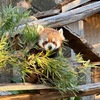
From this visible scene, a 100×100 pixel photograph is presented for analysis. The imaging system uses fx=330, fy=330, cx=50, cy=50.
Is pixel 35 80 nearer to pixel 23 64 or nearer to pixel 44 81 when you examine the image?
pixel 44 81

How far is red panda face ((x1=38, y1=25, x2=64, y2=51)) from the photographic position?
7.75ft

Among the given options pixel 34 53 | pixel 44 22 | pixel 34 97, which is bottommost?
pixel 34 97

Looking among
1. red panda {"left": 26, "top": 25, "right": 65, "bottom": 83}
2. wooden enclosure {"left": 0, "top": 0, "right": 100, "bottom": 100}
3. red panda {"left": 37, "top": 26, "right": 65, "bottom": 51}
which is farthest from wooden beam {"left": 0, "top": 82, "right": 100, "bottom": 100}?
red panda {"left": 37, "top": 26, "right": 65, "bottom": 51}

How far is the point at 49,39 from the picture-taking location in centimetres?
240

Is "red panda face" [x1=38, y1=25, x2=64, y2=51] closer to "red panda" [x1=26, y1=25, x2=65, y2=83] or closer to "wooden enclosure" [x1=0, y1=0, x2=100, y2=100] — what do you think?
"red panda" [x1=26, y1=25, x2=65, y2=83]

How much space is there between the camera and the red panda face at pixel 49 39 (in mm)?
2363

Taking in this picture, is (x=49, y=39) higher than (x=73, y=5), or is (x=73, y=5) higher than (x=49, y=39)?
(x=73, y=5)

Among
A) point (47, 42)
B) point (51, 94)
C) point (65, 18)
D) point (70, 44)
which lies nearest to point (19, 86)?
point (47, 42)

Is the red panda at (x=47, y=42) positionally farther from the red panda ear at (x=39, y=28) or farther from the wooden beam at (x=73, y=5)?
the wooden beam at (x=73, y=5)

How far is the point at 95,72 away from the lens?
4176mm

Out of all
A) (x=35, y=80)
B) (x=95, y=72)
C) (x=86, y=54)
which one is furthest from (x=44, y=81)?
(x=95, y=72)

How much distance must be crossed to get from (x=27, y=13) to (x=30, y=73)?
0.44 metres

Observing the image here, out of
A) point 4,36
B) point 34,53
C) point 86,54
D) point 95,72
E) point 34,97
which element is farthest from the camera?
point 95,72

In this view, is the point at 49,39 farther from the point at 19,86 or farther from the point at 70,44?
the point at 70,44
